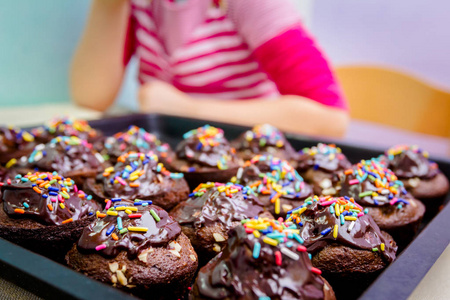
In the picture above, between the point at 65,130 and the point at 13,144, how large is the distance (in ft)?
1.05

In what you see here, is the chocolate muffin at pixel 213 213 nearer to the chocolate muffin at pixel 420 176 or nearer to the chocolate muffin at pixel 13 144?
the chocolate muffin at pixel 420 176

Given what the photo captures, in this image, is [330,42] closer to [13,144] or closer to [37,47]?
[37,47]

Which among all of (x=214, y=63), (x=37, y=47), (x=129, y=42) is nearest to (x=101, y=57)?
(x=129, y=42)

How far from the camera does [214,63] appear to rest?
10.9 ft

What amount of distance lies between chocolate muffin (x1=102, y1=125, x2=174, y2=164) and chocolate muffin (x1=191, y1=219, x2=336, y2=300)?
133 centimetres

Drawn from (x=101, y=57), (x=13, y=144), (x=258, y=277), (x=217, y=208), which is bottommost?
(x=13, y=144)

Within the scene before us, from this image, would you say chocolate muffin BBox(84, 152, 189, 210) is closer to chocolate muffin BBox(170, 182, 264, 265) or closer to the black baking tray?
chocolate muffin BBox(170, 182, 264, 265)

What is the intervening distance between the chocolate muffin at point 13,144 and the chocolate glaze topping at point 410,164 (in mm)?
2079

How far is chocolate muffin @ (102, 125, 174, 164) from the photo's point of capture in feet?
7.80

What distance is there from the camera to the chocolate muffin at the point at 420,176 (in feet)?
7.06

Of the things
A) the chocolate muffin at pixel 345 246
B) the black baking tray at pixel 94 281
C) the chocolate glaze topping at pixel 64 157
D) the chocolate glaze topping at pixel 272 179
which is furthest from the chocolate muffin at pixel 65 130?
the chocolate muffin at pixel 345 246

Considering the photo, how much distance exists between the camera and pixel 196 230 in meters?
1.55

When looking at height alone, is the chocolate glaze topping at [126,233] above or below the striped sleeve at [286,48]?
below

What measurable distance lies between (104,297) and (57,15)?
10.3 ft
